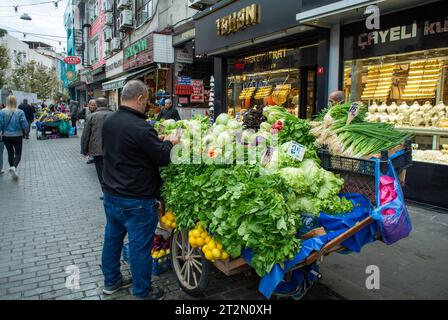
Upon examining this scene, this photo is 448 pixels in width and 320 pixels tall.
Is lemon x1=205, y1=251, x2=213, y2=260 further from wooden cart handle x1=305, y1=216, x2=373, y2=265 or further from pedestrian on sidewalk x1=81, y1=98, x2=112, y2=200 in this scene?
pedestrian on sidewalk x1=81, y1=98, x2=112, y2=200

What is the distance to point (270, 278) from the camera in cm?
253

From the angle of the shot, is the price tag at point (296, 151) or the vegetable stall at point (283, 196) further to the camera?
the price tag at point (296, 151)

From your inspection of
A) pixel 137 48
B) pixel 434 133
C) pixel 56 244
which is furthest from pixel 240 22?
pixel 137 48

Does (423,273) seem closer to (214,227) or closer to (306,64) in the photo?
(214,227)

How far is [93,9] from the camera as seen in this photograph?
32.4 m

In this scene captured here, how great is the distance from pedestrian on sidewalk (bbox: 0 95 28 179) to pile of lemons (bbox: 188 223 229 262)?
7.94 metres

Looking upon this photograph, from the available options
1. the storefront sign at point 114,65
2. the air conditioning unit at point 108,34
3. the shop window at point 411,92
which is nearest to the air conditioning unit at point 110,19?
the air conditioning unit at point 108,34

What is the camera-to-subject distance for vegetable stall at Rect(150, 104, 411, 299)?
2.59 metres

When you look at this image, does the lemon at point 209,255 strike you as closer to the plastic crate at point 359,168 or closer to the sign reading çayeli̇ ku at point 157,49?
the plastic crate at point 359,168

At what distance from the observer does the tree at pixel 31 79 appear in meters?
44.6

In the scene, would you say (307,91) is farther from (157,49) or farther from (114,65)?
(114,65)

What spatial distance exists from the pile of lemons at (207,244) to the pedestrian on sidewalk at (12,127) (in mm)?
7935

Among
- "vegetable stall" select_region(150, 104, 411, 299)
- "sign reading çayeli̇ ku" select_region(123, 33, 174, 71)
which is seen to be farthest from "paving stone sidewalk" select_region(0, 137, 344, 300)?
"sign reading çayeli̇ ku" select_region(123, 33, 174, 71)
